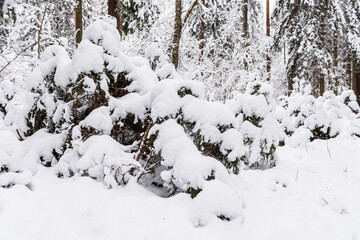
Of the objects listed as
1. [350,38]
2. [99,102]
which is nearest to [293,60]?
[350,38]

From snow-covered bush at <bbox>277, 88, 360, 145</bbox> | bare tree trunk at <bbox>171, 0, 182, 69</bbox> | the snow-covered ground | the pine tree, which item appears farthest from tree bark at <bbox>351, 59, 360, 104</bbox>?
the snow-covered ground

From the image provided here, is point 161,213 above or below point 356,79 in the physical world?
above

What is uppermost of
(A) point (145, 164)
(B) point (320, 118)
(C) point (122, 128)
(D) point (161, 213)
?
(C) point (122, 128)

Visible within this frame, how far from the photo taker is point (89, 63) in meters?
3.28

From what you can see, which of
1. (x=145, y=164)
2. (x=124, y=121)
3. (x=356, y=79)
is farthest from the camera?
(x=356, y=79)

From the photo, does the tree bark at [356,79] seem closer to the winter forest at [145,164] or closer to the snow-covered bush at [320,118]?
the snow-covered bush at [320,118]

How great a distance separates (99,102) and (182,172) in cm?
154

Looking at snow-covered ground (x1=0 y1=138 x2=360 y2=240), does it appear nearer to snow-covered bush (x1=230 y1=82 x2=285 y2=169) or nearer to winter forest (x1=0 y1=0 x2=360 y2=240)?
winter forest (x1=0 y1=0 x2=360 y2=240)

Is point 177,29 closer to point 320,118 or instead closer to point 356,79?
point 320,118

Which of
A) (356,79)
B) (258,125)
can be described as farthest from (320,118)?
(356,79)

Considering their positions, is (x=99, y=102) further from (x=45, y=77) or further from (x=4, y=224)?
(x=4, y=224)

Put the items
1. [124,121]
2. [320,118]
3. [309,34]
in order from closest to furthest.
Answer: [124,121] → [320,118] → [309,34]

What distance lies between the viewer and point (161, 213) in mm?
2588

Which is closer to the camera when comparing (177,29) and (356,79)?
(177,29)
